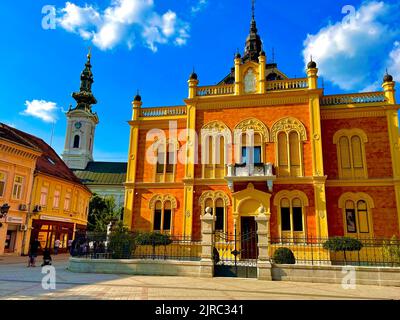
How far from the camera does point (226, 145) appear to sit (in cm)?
2286

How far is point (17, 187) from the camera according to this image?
82.3 ft

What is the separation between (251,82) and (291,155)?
624cm

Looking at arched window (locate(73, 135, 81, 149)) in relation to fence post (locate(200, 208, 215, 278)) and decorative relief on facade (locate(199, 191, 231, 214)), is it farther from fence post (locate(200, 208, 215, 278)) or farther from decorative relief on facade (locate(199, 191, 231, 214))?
fence post (locate(200, 208, 215, 278))

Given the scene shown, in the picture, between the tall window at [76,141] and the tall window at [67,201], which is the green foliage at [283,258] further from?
the tall window at [76,141]

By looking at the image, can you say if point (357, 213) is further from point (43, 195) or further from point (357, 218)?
point (43, 195)

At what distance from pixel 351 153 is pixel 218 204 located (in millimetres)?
9695

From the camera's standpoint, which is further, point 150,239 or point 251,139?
point 251,139

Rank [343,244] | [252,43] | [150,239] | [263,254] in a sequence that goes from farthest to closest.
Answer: [252,43], [150,239], [343,244], [263,254]

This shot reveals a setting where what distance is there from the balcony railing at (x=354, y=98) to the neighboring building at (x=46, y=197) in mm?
20909

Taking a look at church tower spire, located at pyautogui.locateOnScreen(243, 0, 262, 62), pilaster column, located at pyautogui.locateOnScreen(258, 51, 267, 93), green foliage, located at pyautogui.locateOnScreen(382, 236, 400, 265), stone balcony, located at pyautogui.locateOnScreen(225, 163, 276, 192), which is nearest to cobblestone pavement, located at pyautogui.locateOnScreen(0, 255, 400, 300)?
green foliage, located at pyautogui.locateOnScreen(382, 236, 400, 265)

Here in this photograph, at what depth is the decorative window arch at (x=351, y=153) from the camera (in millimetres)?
21188

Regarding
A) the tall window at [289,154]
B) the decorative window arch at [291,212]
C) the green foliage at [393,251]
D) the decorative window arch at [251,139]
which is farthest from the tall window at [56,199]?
the green foliage at [393,251]

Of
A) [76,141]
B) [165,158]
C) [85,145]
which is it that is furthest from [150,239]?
[76,141]

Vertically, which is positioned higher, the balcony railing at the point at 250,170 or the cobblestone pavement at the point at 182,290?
the balcony railing at the point at 250,170
